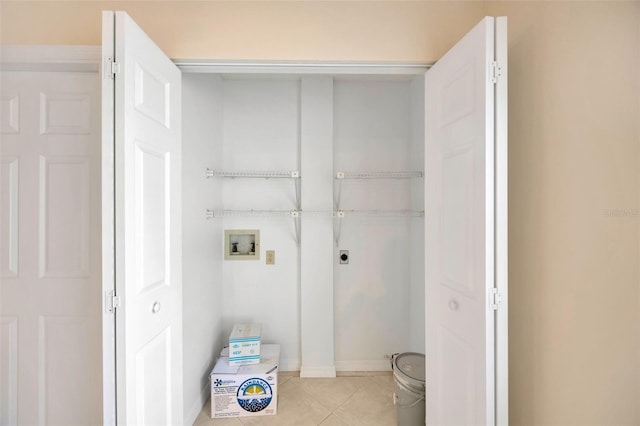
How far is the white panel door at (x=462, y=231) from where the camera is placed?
115 centimetres

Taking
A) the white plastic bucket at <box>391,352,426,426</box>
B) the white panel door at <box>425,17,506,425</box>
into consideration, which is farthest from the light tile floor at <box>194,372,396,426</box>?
the white panel door at <box>425,17,506,425</box>

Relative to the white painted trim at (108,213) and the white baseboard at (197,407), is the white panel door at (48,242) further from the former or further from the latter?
the white baseboard at (197,407)

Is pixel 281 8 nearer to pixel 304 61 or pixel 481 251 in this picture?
pixel 304 61

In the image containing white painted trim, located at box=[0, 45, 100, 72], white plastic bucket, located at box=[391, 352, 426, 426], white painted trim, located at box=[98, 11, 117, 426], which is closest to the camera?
white painted trim, located at box=[98, 11, 117, 426]

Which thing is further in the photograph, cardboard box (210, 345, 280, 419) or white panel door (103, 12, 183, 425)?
cardboard box (210, 345, 280, 419)

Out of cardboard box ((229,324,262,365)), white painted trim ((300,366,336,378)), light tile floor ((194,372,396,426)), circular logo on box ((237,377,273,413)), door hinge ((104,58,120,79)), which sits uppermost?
door hinge ((104,58,120,79))

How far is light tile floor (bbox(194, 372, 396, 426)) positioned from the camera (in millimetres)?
2010

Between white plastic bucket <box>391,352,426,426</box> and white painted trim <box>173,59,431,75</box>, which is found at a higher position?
white painted trim <box>173,59,431,75</box>

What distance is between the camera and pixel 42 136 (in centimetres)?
148

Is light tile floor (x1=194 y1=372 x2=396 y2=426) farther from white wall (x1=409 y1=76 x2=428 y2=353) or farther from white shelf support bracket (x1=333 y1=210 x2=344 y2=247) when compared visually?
white shelf support bracket (x1=333 y1=210 x2=344 y2=247)

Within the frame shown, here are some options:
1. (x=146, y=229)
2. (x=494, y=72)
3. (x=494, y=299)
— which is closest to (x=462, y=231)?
(x=494, y=299)

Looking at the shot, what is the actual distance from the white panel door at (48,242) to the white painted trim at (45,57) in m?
0.05

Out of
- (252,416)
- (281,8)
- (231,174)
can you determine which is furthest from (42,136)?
(252,416)

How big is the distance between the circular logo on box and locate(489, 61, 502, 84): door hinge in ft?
7.28
